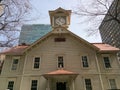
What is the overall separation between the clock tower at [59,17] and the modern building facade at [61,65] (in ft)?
4.73

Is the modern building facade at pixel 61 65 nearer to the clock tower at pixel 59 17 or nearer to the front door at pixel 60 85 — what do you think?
the front door at pixel 60 85

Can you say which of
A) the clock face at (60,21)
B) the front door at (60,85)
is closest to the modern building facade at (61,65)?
the front door at (60,85)

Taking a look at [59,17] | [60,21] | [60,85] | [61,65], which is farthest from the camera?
[59,17]

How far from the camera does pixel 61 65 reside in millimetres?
17203

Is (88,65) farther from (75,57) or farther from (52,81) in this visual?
(52,81)

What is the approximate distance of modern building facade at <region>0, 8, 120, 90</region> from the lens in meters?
16.1

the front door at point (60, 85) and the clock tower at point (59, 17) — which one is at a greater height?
the clock tower at point (59, 17)

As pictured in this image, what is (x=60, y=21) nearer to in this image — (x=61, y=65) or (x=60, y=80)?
(x=61, y=65)

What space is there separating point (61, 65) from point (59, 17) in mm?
7971

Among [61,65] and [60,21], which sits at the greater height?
[60,21]

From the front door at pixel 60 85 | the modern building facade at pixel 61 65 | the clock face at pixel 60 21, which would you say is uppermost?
the clock face at pixel 60 21

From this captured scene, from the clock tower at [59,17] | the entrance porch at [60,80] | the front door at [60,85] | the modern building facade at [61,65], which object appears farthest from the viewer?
the clock tower at [59,17]

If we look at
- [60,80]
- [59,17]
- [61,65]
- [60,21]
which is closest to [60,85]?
[60,80]

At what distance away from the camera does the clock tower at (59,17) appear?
21078 millimetres
